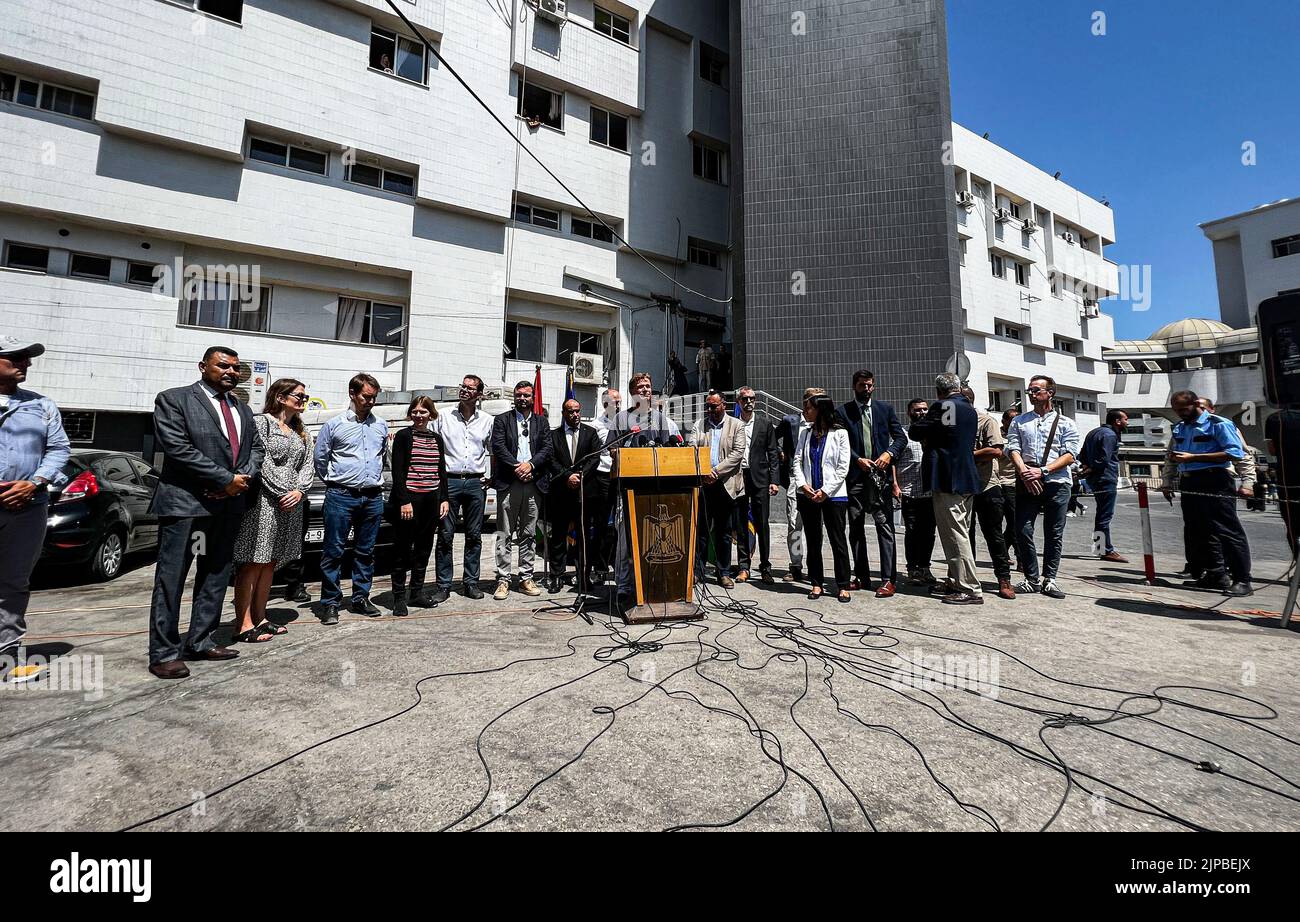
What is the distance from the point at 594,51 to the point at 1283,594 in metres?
19.3

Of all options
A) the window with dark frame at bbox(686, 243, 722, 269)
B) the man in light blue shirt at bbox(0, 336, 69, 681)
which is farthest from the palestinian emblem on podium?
the window with dark frame at bbox(686, 243, 722, 269)

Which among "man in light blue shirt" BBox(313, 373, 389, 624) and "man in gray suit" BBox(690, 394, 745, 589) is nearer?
"man in light blue shirt" BBox(313, 373, 389, 624)

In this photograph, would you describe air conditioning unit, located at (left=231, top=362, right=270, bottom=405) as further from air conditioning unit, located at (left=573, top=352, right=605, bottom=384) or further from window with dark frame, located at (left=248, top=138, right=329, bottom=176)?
air conditioning unit, located at (left=573, top=352, right=605, bottom=384)

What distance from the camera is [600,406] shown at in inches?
635

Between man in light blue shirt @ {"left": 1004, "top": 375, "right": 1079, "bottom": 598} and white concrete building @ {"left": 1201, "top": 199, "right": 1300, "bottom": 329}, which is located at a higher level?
white concrete building @ {"left": 1201, "top": 199, "right": 1300, "bottom": 329}

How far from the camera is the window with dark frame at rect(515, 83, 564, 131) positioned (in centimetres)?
1554

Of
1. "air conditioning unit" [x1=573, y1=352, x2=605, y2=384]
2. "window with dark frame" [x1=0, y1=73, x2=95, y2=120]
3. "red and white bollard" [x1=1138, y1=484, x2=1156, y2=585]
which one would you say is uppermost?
"window with dark frame" [x1=0, y1=73, x2=95, y2=120]

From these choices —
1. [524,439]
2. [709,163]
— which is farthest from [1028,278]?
[524,439]

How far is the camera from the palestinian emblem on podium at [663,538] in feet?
14.9

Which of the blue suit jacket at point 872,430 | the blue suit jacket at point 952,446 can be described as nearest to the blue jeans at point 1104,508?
the blue suit jacket at point 952,446

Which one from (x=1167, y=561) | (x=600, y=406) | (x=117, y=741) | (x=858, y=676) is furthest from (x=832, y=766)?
(x=600, y=406)

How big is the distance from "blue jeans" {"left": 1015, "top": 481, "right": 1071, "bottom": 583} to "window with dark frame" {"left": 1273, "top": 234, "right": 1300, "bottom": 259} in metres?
42.7
